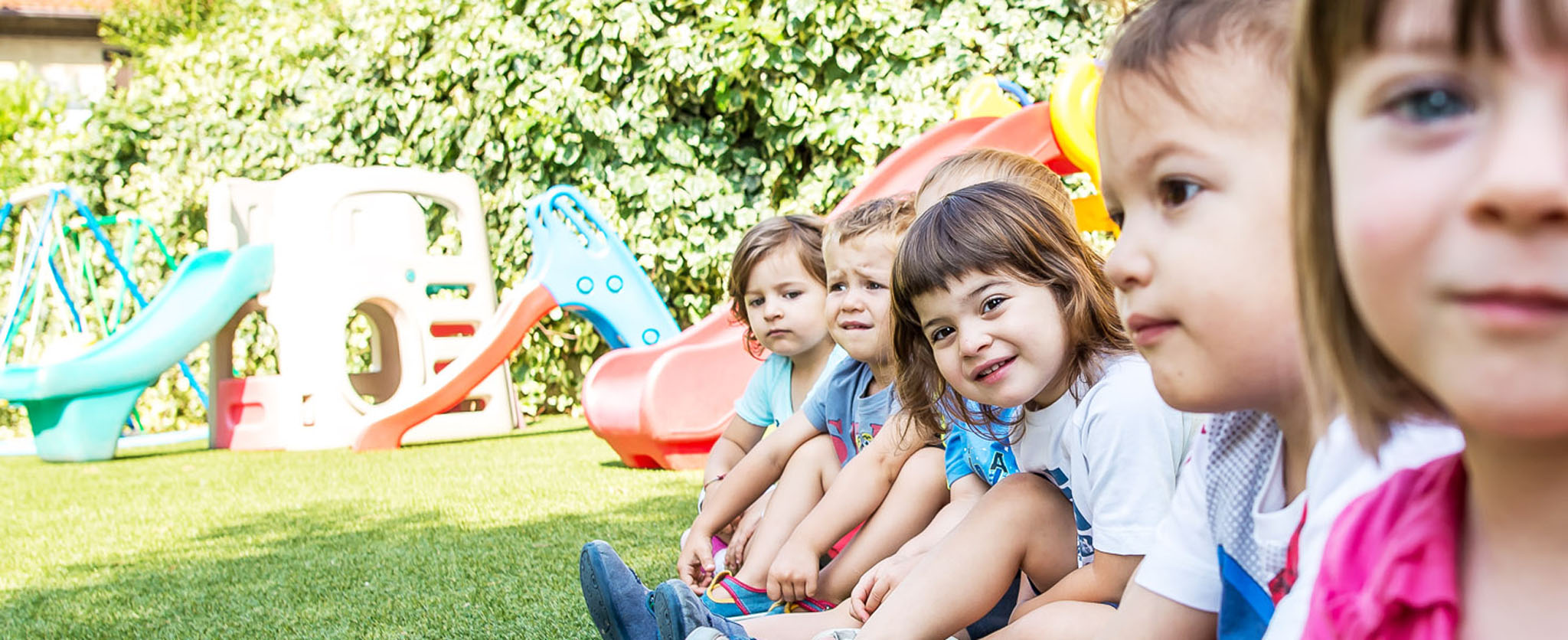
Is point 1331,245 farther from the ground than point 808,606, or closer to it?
farther from the ground

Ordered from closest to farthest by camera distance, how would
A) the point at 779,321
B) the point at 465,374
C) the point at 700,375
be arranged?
the point at 779,321, the point at 700,375, the point at 465,374

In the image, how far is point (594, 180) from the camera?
682cm

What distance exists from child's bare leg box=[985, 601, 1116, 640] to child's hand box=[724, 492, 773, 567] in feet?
2.94

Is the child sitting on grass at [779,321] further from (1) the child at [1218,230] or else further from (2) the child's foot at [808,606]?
(1) the child at [1218,230]

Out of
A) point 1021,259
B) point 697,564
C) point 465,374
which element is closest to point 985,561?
point 1021,259

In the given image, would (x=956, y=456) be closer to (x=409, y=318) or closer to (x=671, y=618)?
(x=671, y=618)

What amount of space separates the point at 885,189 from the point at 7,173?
23.3 feet

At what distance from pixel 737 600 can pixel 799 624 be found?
33cm

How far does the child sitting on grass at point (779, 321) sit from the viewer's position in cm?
279

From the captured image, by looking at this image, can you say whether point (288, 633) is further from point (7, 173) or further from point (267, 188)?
point (7, 173)

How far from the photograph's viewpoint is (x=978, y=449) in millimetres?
1895

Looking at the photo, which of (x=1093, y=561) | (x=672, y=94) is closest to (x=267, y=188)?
(x=672, y=94)

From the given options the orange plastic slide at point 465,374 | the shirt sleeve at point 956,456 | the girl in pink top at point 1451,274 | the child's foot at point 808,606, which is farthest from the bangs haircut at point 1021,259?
the orange plastic slide at point 465,374

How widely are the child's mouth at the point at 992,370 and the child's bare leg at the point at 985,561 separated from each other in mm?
132
